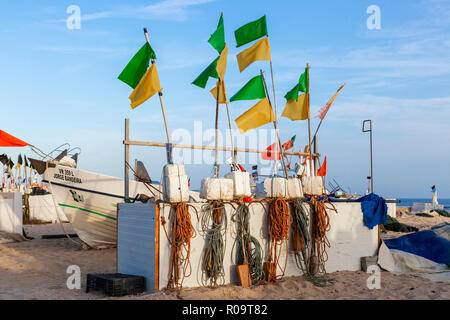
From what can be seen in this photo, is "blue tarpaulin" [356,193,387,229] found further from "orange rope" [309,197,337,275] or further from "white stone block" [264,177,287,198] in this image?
"white stone block" [264,177,287,198]

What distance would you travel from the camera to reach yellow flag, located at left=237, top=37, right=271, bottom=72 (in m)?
7.47

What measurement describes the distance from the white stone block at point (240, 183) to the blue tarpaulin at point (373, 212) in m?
2.66

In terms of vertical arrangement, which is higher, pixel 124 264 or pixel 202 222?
pixel 202 222

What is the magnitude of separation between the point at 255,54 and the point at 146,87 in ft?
6.83

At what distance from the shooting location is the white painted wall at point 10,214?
1293cm

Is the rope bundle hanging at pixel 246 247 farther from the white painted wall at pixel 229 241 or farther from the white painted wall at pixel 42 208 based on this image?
the white painted wall at pixel 42 208

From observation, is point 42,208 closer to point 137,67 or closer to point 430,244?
point 137,67

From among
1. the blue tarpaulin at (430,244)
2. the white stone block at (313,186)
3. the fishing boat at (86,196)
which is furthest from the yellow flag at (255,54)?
the blue tarpaulin at (430,244)

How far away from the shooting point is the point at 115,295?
5.86 m

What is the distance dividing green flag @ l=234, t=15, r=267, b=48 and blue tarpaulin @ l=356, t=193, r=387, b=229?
3620 mm

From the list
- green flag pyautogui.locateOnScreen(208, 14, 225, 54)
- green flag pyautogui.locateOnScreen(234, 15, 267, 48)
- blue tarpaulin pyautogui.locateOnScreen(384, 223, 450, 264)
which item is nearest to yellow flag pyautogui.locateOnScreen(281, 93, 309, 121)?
green flag pyautogui.locateOnScreen(234, 15, 267, 48)
